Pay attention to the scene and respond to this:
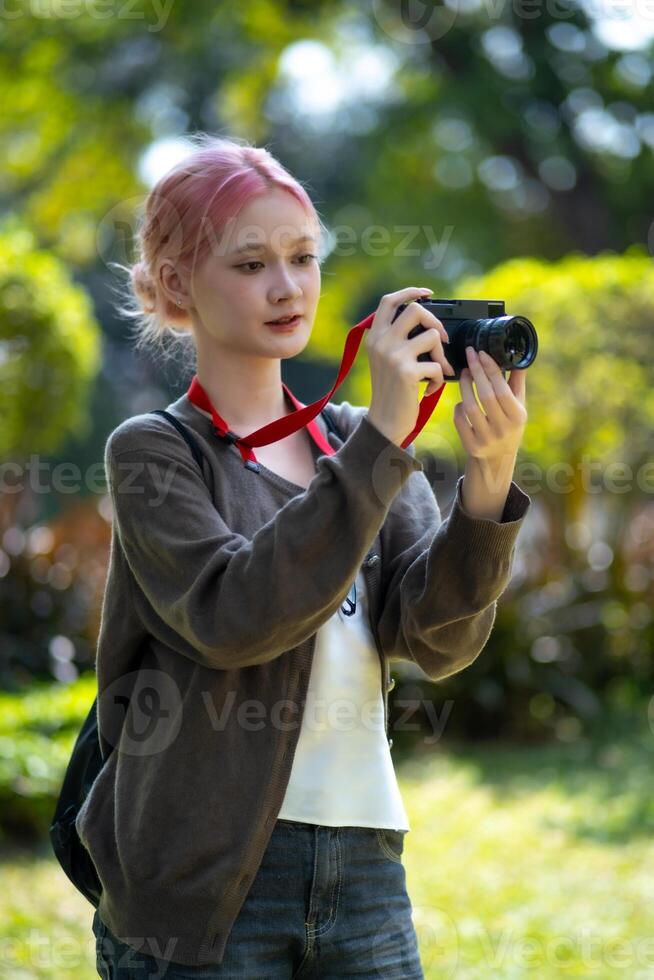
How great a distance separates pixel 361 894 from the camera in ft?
5.37

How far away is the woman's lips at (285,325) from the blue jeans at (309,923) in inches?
24.9

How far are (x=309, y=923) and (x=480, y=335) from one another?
2.48ft

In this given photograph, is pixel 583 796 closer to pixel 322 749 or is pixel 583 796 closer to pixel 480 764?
pixel 480 764

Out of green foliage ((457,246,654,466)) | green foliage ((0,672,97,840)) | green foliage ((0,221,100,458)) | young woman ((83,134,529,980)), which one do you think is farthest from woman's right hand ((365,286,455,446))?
green foliage ((457,246,654,466))

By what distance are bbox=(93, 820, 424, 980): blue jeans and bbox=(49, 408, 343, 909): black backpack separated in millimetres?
79

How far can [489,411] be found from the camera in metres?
1.57

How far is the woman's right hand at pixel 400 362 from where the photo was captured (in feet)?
4.87

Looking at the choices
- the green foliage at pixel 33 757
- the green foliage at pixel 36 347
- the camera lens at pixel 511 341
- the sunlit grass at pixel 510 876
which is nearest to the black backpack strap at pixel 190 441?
the camera lens at pixel 511 341

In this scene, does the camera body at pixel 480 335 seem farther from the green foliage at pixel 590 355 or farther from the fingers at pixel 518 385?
the green foliage at pixel 590 355

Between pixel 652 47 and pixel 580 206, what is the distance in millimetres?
2007

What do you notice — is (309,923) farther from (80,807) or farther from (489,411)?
(489,411)

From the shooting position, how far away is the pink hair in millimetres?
1676

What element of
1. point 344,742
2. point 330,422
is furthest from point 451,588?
point 330,422

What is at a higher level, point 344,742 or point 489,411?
point 489,411
